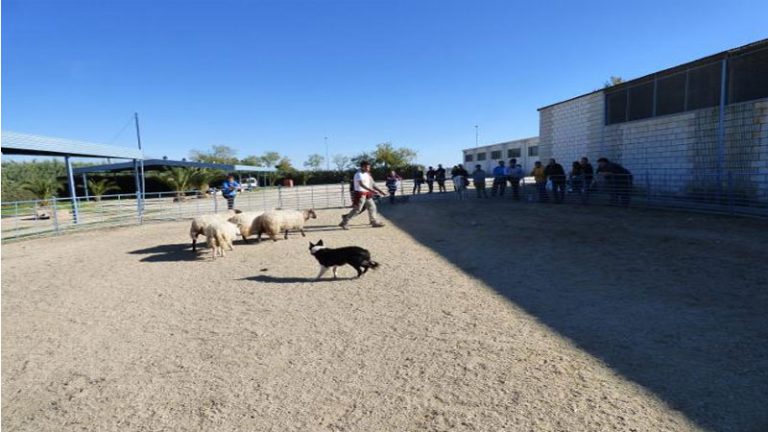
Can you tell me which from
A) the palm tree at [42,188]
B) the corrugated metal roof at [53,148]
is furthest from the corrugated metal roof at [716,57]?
the palm tree at [42,188]

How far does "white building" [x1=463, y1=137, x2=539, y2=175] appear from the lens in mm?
39625

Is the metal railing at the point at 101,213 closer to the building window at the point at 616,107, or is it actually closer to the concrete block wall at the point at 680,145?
the concrete block wall at the point at 680,145

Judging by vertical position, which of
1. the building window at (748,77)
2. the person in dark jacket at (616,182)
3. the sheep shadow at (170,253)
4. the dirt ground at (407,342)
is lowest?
the dirt ground at (407,342)

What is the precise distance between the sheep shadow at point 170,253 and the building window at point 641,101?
14802 millimetres

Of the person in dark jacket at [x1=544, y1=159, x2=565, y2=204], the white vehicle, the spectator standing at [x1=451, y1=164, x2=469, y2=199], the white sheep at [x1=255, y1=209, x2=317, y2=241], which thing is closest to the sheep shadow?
the white sheep at [x1=255, y1=209, x2=317, y2=241]

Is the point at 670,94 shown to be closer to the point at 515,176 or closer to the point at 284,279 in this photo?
the point at 515,176

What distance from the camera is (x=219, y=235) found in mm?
7770

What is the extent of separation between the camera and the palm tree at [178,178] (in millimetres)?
28391

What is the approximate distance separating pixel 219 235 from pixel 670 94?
14.4 meters

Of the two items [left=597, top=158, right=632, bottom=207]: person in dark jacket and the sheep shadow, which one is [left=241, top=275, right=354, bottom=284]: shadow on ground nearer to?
the sheep shadow

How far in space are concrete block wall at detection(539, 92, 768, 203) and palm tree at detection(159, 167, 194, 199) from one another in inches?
968

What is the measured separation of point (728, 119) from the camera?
37.2ft

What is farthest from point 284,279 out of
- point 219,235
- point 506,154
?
point 506,154

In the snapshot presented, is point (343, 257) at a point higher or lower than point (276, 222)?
lower
